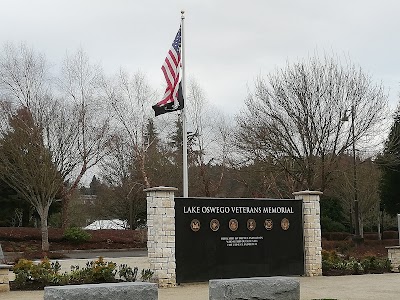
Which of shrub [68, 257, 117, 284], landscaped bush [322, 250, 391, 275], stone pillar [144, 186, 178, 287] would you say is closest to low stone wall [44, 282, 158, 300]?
shrub [68, 257, 117, 284]

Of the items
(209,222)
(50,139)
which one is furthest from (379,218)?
(209,222)

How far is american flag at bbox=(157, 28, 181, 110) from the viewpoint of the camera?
19.1 metres

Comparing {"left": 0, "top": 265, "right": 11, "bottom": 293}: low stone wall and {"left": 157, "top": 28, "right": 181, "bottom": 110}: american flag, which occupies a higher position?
{"left": 157, "top": 28, "right": 181, "bottom": 110}: american flag

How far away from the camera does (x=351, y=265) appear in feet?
61.8

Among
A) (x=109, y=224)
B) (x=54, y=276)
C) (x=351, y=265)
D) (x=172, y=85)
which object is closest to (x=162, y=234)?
(x=54, y=276)

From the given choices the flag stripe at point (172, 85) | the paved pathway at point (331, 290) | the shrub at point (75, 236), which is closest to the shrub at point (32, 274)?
the paved pathway at point (331, 290)

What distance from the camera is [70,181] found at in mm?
35781

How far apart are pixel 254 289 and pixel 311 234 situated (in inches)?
327

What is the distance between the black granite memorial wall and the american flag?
4.11 meters

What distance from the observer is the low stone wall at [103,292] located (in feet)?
26.0

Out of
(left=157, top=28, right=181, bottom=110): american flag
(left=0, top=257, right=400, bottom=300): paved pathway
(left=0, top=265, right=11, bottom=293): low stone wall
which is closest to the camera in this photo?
(left=0, top=257, right=400, bottom=300): paved pathway

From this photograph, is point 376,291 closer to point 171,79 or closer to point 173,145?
point 171,79

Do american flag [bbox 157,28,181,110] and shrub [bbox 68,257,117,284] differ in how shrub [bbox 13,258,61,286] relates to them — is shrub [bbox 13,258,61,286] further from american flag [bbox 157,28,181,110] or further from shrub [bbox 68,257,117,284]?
american flag [bbox 157,28,181,110]

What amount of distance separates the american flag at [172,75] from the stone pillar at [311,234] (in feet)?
16.3
